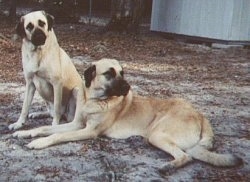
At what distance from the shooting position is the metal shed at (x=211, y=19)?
1526cm

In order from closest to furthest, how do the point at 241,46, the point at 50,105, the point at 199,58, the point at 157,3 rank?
the point at 50,105
the point at 199,58
the point at 241,46
the point at 157,3

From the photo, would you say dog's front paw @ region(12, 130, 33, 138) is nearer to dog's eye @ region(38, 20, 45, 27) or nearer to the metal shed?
dog's eye @ region(38, 20, 45, 27)

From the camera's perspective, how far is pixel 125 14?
16.0 metres

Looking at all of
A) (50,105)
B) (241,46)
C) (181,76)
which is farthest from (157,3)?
(50,105)

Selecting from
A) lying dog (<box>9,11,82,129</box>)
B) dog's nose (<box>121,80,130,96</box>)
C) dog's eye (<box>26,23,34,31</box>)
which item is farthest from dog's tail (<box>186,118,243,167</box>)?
dog's eye (<box>26,23,34,31</box>)

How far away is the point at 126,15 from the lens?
15984 mm

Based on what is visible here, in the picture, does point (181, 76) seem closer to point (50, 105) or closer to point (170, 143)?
point (50, 105)

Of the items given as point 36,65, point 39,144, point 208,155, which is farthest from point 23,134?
point 208,155

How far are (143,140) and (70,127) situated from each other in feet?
2.56

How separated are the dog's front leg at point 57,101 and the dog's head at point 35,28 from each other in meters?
0.48

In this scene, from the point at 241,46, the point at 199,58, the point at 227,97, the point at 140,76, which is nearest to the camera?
the point at 227,97

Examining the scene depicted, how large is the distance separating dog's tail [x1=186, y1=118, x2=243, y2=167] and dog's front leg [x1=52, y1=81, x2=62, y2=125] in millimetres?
1566

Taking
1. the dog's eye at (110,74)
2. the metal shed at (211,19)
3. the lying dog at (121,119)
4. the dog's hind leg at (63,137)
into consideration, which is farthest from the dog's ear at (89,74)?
the metal shed at (211,19)

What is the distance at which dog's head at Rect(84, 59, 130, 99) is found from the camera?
Result: 5.52m
